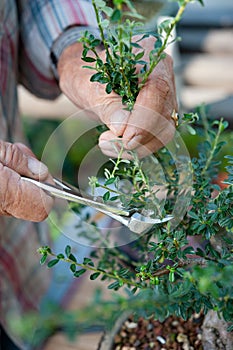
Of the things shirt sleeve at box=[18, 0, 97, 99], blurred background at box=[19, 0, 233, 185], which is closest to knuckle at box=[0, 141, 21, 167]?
shirt sleeve at box=[18, 0, 97, 99]

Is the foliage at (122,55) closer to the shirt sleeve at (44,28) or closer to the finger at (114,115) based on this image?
the finger at (114,115)

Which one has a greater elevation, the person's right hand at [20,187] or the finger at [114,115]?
the finger at [114,115]

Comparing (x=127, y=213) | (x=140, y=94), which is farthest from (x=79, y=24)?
(x=127, y=213)

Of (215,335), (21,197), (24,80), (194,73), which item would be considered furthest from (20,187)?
(194,73)

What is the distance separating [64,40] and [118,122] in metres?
0.43

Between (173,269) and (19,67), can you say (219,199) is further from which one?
(19,67)

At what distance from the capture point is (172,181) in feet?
2.42

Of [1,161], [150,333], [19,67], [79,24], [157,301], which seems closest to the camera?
[157,301]

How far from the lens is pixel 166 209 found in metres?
0.69

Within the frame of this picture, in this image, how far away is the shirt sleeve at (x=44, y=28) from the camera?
3.47 feet

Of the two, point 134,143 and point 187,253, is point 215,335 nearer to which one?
point 187,253

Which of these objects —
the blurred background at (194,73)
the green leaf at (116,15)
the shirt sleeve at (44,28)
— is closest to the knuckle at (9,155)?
the green leaf at (116,15)

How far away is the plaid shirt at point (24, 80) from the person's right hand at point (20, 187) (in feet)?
1.23

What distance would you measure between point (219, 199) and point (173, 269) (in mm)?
98
